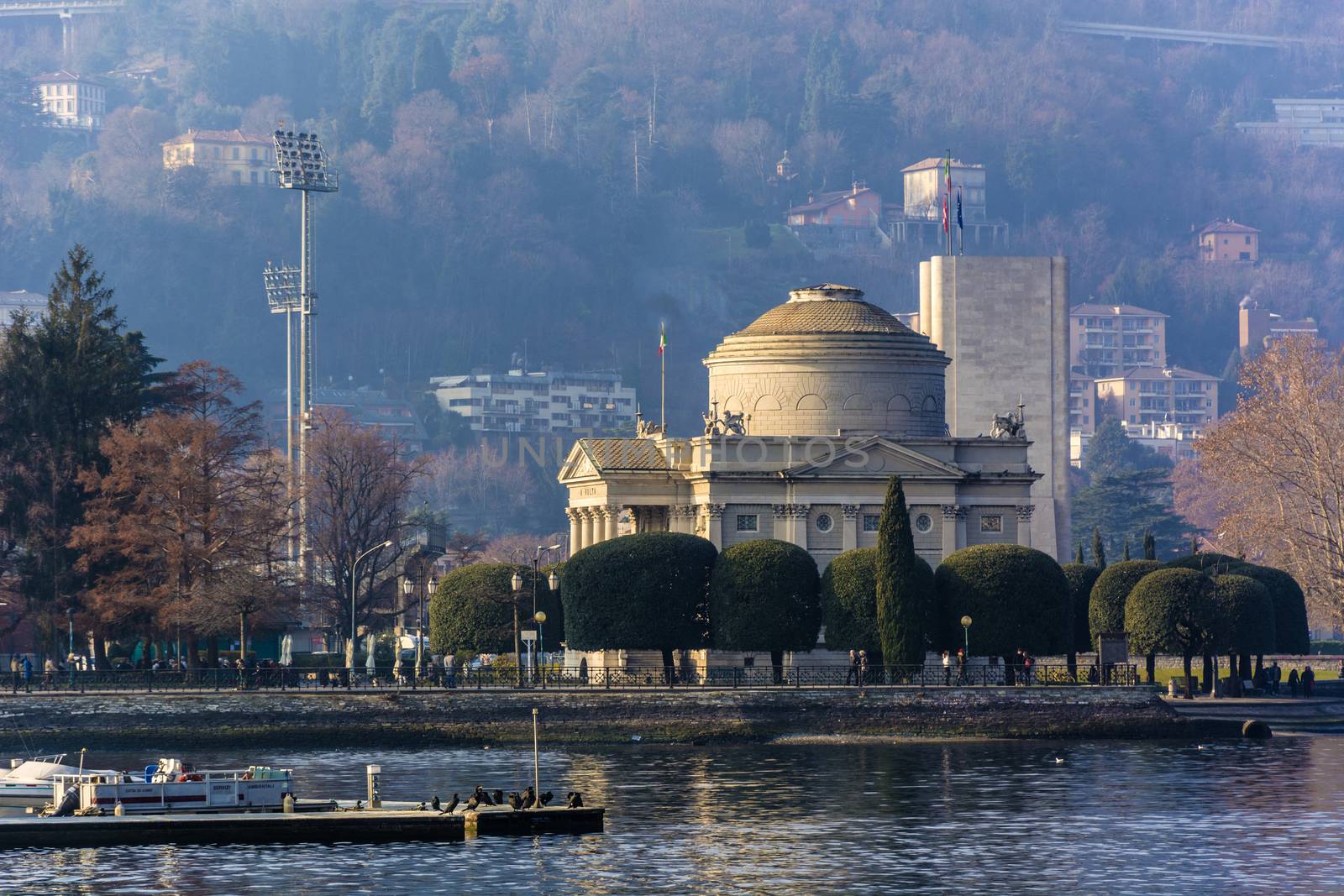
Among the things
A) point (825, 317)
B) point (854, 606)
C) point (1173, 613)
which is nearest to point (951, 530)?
point (825, 317)

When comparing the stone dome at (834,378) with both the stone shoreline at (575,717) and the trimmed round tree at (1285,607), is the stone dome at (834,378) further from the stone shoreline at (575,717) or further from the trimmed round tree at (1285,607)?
the stone shoreline at (575,717)

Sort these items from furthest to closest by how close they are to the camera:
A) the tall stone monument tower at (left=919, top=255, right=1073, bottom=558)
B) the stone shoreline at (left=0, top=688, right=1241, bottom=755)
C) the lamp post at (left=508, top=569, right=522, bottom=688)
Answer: the tall stone monument tower at (left=919, top=255, right=1073, bottom=558) → the lamp post at (left=508, top=569, right=522, bottom=688) → the stone shoreline at (left=0, top=688, right=1241, bottom=755)

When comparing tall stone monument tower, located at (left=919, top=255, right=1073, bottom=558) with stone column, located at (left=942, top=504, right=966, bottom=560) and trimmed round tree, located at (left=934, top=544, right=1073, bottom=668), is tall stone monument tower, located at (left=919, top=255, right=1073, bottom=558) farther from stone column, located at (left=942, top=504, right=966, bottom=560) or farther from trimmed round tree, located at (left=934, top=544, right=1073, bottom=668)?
trimmed round tree, located at (left=934, top=544, right=1073, bottom=668)

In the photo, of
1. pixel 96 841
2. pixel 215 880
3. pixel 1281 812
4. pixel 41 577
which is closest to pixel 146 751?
pixel 41 577

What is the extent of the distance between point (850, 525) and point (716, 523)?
5732 mm

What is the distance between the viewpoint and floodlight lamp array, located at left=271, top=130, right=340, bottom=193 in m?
163

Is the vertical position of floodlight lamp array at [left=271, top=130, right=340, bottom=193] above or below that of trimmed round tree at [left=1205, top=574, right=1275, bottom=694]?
above

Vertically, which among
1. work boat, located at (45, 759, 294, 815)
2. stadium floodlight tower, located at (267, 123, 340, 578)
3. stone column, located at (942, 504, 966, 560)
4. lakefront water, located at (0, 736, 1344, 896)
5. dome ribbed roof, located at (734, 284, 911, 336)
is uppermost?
stadium floodlight tower, located at (267, 123, 340, 578)

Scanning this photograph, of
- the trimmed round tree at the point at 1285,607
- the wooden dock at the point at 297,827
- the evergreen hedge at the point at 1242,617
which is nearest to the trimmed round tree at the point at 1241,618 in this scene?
the evergreen hedge at the point at 1242,617

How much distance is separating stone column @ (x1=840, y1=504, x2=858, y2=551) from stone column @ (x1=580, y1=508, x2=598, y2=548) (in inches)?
491

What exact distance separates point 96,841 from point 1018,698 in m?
35.6

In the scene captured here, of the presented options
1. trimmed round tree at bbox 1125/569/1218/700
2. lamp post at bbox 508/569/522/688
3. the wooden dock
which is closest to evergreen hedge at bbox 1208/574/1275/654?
trimmed round tree at bbox 1125/569/1218/700

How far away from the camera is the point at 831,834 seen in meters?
62.5

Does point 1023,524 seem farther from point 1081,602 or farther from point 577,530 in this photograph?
point 577,530
